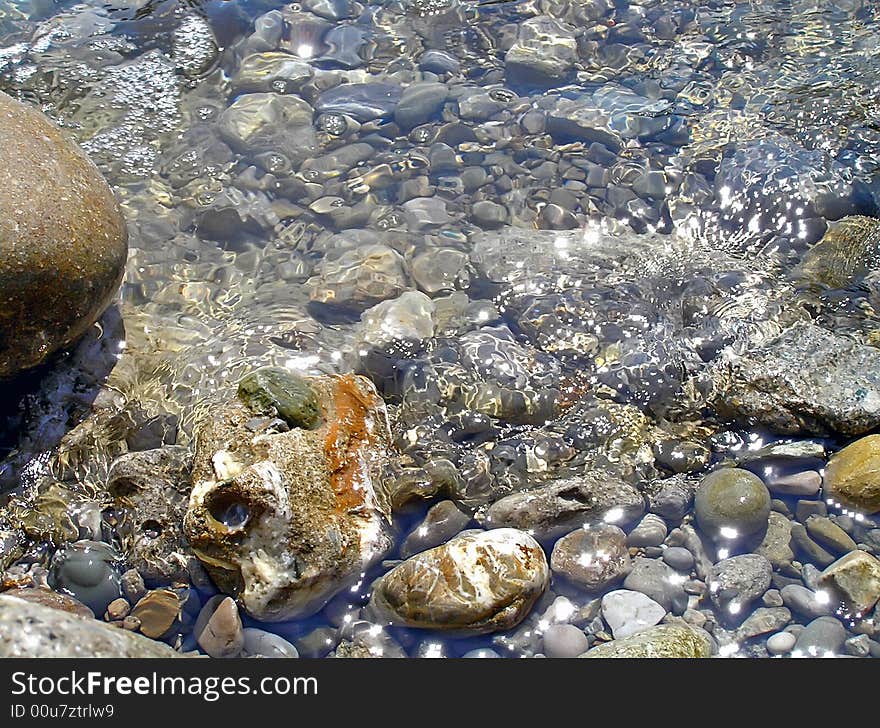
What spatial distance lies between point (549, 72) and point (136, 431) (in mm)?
3681

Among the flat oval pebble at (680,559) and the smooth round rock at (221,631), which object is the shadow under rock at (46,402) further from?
the flat oval pebble at (680,559)

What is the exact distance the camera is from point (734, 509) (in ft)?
10.7

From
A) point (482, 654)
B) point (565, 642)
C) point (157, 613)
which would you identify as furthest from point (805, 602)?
point (157, 613)

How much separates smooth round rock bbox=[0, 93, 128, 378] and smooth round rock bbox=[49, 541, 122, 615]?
2.79 feet

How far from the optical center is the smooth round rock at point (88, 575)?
A: 3.15 metres

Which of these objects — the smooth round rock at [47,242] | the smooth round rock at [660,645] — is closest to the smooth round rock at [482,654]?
the smooth round rock at [660,645]

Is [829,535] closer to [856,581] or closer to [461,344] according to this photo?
[856,581]

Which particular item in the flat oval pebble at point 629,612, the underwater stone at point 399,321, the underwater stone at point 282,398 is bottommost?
the flat oval pebble at point 629,612

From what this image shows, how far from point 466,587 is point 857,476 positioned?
164 cm

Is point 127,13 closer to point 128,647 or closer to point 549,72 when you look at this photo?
point 549,72

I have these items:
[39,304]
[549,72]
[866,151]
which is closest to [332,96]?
[549,72]

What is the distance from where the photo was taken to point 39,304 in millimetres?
3383

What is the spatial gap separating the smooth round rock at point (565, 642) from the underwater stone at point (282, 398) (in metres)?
1.25

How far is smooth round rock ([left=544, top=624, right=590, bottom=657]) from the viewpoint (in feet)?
9.71
